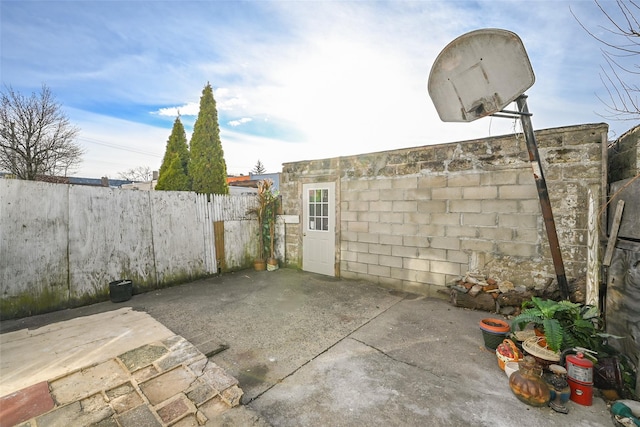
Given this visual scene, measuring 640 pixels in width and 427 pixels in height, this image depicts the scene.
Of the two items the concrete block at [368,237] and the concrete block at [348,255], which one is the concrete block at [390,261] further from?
the concrete block at [348,255]

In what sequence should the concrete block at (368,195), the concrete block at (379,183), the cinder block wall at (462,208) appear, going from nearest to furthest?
the cinder block wall at (462,208), the concrete block at (379,183), the concrete block at (368,195)

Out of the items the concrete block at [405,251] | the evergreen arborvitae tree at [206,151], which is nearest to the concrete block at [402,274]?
the concrete block at [405,251]

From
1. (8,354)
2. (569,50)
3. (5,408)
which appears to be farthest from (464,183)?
(8,354)

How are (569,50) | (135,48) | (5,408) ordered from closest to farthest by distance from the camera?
1. (5,408)
2. (569,50)
3. (135,48)

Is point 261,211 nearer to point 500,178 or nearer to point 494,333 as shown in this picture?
point 500,178

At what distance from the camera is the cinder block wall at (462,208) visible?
11.2ft

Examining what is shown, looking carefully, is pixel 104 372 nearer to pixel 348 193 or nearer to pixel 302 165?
pixel 348 193

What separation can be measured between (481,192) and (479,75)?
2.03 metres

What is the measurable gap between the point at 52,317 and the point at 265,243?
3935 millimetres

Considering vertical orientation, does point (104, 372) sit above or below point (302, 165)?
below

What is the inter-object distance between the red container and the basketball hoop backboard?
2.29m

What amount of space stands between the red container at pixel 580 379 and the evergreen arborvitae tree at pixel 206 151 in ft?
28.5

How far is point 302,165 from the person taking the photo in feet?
20.1

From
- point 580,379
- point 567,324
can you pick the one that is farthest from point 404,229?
point 580,379
